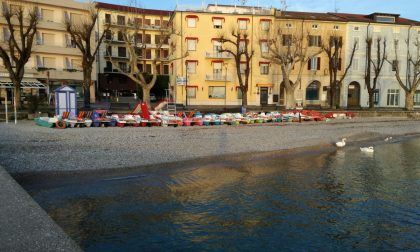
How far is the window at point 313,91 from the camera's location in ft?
177

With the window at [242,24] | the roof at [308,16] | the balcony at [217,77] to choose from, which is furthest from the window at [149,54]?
the roof at [308,16]

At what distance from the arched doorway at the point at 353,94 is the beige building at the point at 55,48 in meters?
41.9

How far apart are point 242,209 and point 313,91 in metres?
47.8

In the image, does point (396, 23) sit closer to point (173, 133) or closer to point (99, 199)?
point (173, 133)

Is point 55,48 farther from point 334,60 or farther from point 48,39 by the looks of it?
point 334,60

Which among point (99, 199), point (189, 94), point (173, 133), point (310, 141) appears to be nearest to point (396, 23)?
point (189, 94)

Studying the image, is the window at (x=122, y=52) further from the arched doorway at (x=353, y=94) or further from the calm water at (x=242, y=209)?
the calm water at (x=242, y=209)

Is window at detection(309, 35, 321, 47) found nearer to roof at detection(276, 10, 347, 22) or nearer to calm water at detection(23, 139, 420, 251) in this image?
roof at detection(276, 10, 347, 22)

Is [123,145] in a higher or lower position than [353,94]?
lower

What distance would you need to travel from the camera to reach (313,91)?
178 feet

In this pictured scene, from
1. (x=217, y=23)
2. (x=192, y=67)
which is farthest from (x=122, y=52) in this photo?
(x=217, y=23)

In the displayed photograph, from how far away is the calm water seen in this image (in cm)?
743

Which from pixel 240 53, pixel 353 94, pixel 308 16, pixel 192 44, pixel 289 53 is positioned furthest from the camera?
pixel 353 94

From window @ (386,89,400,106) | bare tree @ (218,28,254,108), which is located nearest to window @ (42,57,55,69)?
bare tree @ (218,28,254,108)
